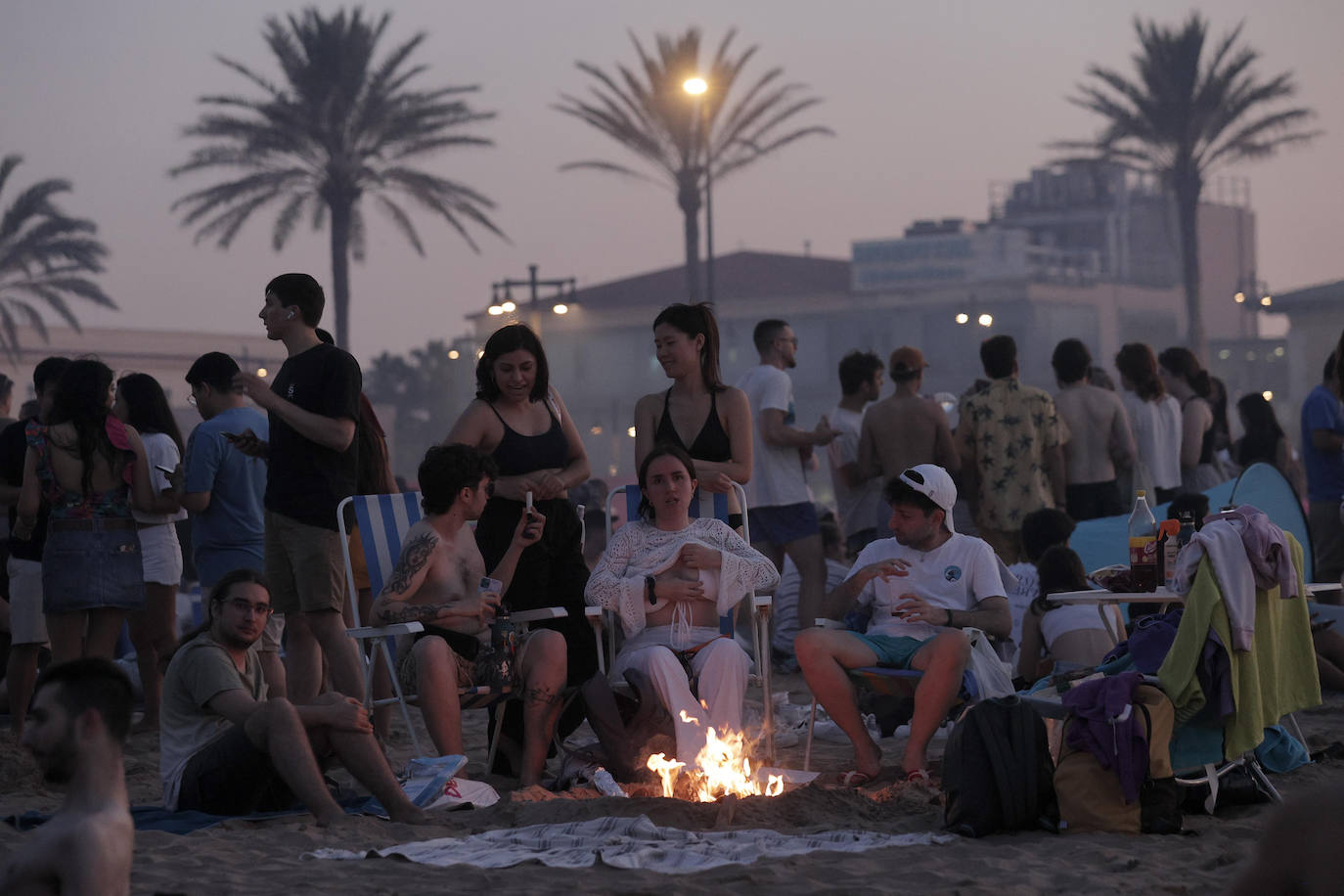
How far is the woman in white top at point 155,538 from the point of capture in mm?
7062

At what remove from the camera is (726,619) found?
5.98 m

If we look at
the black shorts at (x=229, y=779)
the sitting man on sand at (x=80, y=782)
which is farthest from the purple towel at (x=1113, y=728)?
the sitting man on sand at (x=80, y=782)

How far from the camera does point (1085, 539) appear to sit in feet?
27.1

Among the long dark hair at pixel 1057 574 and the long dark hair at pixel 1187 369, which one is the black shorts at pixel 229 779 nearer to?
the long dark hair at pixel 1057 574

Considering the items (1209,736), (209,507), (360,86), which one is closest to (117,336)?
(360,86)

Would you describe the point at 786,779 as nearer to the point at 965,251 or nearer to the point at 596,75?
the point at 596,75

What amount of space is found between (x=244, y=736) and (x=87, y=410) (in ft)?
7.60

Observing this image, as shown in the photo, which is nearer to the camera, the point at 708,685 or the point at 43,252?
the point at 708,685

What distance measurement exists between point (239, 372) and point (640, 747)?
6.70ft

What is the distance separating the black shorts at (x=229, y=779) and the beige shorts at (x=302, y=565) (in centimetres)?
105

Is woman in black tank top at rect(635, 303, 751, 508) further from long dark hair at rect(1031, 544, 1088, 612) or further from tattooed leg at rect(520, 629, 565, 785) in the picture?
long dark hair at rect(1031, 544, 1088, 612)

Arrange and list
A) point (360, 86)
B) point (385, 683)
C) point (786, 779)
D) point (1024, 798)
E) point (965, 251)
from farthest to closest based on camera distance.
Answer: point (965, 251)
point (360, 86)
point (385, 683)
point (786, 779)
point (1024, 798)

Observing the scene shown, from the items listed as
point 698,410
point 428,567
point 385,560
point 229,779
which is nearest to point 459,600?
point 428,567

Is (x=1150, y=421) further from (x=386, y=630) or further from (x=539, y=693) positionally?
(x=386, y=630)
